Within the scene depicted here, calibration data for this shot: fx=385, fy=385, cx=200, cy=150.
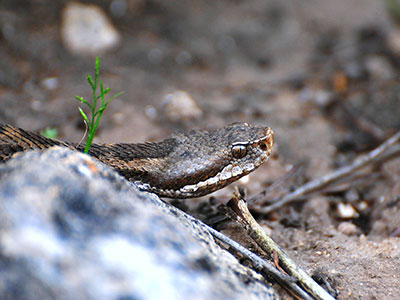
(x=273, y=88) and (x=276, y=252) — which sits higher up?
(x=273, y=88)

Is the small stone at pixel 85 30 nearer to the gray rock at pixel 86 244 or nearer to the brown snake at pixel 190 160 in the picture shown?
the brown snake at pixel 190 160

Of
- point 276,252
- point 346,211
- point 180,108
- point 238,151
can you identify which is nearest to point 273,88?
point 180,108

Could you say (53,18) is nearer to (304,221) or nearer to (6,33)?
(6,33)

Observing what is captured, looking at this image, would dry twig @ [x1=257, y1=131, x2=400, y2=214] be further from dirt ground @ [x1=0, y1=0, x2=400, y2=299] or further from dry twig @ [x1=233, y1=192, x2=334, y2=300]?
dry twig @ [x1=233, y1=192, x2=334, y2=300]

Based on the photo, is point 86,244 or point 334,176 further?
point 334,176

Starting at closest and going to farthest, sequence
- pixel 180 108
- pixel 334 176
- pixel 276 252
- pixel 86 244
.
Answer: pixel 86 244 → pixel 276 252 → pixel 334 176 → pixel 180 108

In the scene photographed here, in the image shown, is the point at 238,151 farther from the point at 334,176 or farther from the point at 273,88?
the point at 273,88
